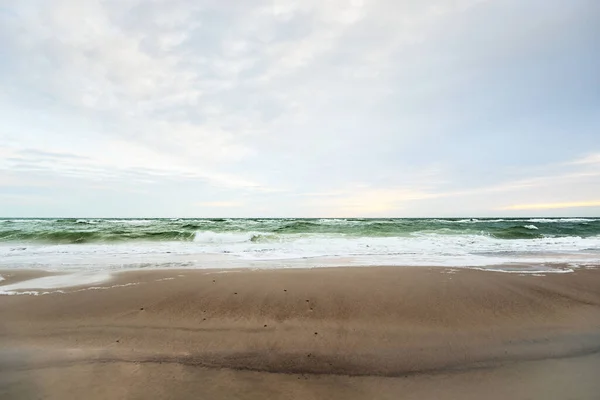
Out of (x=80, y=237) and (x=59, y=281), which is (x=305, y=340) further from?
(x=80, y=237)

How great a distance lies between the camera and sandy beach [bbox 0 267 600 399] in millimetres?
2574

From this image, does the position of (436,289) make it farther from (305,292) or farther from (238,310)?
(238,310)

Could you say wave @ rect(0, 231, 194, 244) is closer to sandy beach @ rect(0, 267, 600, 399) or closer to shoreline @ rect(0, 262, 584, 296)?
shoreline @ rect(0, 262, 584, 296)

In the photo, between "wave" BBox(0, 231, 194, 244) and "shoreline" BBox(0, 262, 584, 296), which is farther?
"wave" BBox(0, 231, 194, 244)

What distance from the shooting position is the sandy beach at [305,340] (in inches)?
101

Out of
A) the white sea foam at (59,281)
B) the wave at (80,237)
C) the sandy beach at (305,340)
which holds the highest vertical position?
the wave at (80,237)

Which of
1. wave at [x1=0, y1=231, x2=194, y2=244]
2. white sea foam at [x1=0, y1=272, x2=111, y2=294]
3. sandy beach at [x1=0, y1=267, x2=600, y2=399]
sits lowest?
sandy beach at [x1=0, y1=267, x2=600, y2=399]

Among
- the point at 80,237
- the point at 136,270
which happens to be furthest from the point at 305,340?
the point at 80,237

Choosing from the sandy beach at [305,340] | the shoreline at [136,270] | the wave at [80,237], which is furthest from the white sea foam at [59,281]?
the wave at [80,237]

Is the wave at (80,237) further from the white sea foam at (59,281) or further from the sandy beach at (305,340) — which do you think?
the sandy beach at (305,340)

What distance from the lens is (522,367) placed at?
286 centimetres

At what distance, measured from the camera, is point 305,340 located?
3.48 m

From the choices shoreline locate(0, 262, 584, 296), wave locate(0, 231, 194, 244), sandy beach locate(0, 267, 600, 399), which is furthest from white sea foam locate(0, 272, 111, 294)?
wave locate(0, 231, 194, 244)

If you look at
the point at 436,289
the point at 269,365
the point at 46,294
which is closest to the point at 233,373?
the point at 269,365
